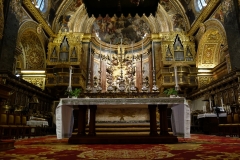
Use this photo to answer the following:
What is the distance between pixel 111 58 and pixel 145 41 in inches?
127

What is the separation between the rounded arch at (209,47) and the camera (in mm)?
13922

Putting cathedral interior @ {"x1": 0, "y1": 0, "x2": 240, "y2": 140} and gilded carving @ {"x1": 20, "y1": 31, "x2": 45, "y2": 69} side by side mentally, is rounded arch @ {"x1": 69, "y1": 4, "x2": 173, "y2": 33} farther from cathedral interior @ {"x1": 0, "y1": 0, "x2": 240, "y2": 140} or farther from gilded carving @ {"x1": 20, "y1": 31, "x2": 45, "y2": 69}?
gilded carving @ {"x1": 20, "y1": 31, "x2": 45, "y2": 69}

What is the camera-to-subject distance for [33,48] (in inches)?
588

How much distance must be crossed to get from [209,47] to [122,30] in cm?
752

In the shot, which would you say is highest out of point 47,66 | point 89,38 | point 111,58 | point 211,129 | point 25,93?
point 89,38

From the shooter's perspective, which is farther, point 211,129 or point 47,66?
point 47,66

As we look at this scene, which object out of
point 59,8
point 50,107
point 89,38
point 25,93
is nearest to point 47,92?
point 50,107

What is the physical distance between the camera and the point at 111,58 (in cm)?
1775

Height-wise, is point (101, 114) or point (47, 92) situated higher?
point (47, 92)

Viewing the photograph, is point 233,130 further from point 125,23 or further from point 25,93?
point 125,23

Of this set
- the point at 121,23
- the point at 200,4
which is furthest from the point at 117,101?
the point at 121,23

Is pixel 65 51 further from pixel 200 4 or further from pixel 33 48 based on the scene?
pixel 200 4

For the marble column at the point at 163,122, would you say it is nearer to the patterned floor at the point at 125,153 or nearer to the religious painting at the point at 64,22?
the patterned floor at the point at 125,153

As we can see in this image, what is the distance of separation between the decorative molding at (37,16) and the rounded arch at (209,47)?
427 inches
